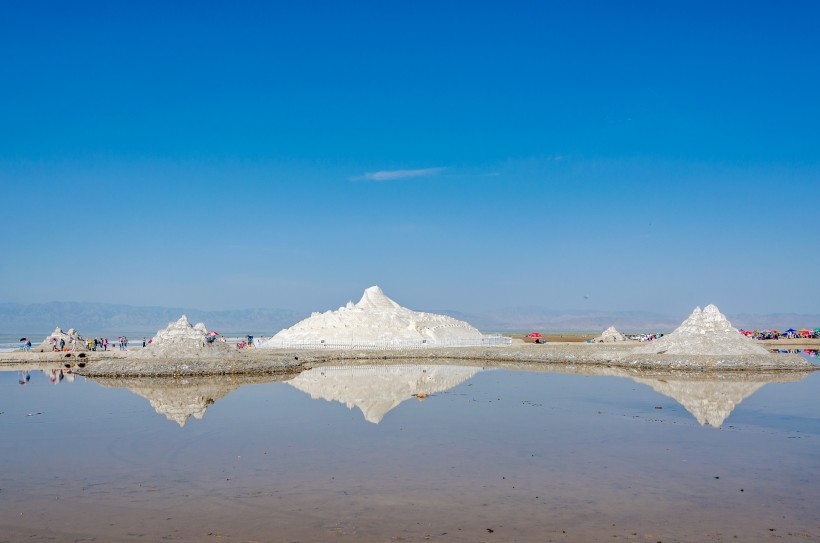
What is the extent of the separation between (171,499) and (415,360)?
110 ft

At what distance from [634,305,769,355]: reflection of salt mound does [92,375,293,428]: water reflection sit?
23006 mm

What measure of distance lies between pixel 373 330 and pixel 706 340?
26.2m

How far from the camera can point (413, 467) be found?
1259cm

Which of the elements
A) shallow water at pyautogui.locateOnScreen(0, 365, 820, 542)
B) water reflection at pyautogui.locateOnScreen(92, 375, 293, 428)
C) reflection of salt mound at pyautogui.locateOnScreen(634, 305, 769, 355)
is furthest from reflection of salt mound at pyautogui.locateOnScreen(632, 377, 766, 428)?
water reflection at pyautogui.locateOnScreen(92, 375, 293, 428)

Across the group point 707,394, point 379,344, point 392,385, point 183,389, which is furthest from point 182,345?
point 707,394

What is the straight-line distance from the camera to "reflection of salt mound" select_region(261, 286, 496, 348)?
175ft

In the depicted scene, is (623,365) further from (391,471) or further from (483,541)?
(483,541)

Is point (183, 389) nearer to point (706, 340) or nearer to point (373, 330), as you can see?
point (373, 330)

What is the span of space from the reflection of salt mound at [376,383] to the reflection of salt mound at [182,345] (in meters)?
5.91

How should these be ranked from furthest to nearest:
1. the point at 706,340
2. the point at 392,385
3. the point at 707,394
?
the point at 706,340
the point at 392,385
the point at 707,394

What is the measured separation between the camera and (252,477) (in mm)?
11891

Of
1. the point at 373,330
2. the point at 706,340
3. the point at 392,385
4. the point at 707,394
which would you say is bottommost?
the point at 707,394

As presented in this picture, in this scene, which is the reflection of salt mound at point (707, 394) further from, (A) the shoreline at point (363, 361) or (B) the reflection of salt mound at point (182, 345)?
(B) the reflection of salt mound at point (182, 345)

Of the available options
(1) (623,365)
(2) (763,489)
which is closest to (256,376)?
(1) (623,365)
